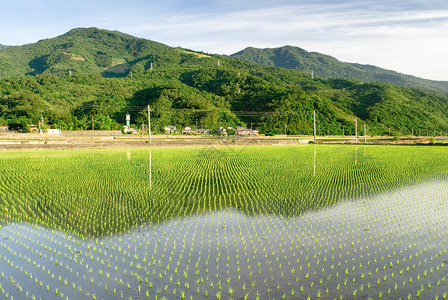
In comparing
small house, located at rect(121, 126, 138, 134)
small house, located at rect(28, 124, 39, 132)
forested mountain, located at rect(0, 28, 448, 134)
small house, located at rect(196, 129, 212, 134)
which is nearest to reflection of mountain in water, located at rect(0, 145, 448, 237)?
small house, located at rect(28, 124, 39, 132)

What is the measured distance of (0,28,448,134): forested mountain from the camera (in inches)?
2190

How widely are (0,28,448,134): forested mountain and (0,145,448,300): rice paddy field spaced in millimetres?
42349

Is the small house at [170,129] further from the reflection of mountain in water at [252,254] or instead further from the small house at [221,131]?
the reflection of mountain in water at [252,254]

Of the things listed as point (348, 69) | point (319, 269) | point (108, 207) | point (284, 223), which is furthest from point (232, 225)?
point (348, 69)

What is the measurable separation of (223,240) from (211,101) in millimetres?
67133

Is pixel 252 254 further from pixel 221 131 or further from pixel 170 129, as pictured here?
pixel 221 131

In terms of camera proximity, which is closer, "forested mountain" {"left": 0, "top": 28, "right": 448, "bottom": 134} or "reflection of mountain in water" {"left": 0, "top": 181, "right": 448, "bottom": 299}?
"reflection of mountain in water" {"left": 0, "top": 181, "right": 448, "bottom": 299}

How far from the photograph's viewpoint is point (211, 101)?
237 ft

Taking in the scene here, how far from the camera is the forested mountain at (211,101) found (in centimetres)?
5562

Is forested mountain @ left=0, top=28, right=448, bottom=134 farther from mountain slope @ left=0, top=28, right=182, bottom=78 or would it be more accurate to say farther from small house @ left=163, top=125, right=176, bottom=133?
mountain slope @ left=0, top=28, right=182, bottom=78

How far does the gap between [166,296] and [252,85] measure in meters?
76.4

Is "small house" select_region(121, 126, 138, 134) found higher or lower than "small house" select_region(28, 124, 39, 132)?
lower

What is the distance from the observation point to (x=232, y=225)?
695 centimetres

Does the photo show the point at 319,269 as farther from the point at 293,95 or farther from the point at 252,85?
the point at 252,85
